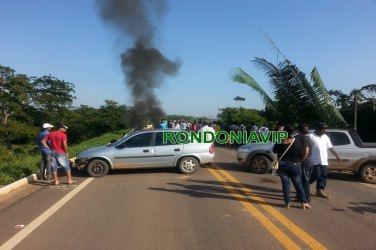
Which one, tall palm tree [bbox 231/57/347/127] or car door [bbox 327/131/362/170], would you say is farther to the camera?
tall palm tree [bbox 231/57/347/127]

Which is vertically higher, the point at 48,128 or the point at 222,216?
the point at 48,128

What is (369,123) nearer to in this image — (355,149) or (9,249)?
(355,149)

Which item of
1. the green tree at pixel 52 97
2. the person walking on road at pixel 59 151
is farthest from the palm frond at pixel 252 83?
the green tree at pixel 52 97

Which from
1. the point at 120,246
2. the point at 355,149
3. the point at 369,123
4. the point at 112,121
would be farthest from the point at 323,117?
the point at 112,121

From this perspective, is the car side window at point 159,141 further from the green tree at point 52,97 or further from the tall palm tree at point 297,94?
the green tree at point 52,97

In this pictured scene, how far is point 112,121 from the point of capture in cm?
4253

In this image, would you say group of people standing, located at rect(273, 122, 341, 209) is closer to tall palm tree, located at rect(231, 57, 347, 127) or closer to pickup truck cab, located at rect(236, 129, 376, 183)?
pickup truck cab, located at rect(236, 129, 376, 183)

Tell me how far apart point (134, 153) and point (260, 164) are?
3.60m

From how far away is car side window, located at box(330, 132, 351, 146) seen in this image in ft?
33.9

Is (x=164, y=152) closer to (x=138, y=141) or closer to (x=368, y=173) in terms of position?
(x=138, y=141)

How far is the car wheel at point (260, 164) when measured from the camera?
11.1 m

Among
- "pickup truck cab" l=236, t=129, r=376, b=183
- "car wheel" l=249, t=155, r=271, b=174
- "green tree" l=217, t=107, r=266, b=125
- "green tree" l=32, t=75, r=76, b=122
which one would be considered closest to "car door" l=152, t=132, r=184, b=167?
"car wheel" l=249, t=155, r=271, b=174

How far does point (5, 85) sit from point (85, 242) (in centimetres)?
3581

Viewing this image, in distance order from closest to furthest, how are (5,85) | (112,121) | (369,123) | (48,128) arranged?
(48,128) → (369,123) → (5,85) → (112,121)
